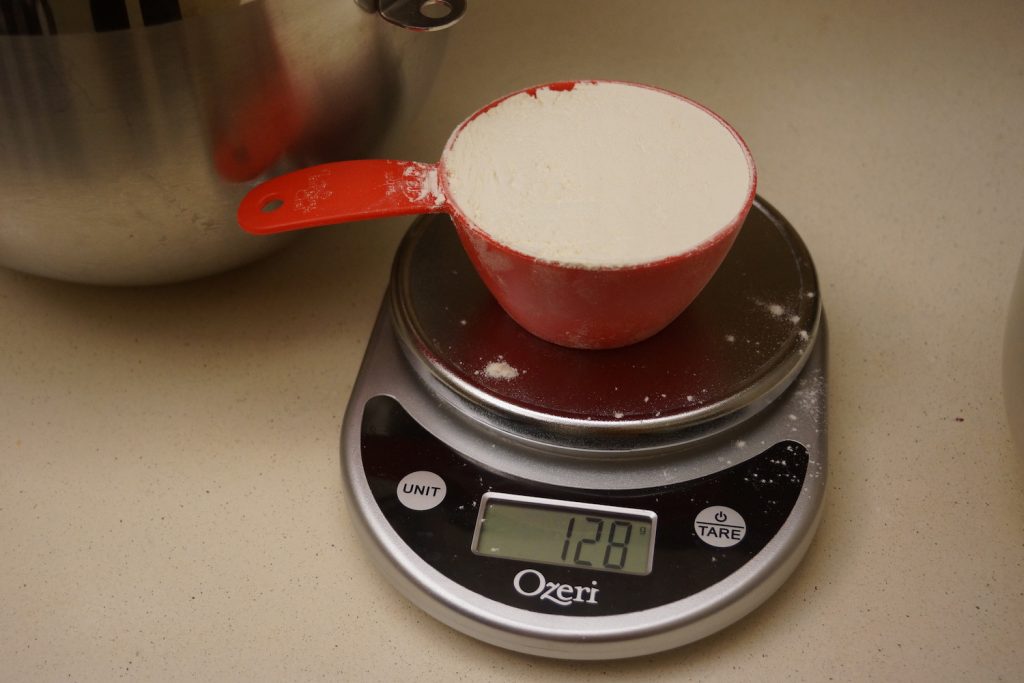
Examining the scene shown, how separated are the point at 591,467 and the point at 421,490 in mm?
97

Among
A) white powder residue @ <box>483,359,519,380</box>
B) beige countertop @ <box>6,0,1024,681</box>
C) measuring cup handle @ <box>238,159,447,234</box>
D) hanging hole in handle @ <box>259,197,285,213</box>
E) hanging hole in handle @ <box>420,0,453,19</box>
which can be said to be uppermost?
hanging hole in handle @ <box>420,0,453,19</box>

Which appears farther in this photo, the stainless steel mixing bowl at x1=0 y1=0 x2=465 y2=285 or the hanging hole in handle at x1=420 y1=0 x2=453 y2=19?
the hanging hole in handle at x1=420 y1=0 x2=453 y2=19

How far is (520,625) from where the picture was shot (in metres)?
0.52

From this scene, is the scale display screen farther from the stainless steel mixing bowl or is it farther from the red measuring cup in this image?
the stainless steel mixing bowl

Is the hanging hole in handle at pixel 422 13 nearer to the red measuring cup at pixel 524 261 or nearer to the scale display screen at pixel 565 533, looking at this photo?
the red measuring cup at pixel 524 261

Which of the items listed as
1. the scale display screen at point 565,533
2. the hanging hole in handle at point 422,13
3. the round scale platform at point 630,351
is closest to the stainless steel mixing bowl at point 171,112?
the hanging hole in handle at point 422,13

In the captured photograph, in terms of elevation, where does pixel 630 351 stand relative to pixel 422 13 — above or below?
below

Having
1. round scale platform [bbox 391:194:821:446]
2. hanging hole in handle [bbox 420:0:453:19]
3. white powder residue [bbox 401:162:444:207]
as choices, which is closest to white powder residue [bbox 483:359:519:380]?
round scale platform [bbox 391:194:821:446]

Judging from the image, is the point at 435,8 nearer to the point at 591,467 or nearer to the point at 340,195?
the point at 340,195

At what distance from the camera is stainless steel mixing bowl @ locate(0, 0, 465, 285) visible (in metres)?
0.51

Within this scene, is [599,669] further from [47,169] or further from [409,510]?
[47,169]

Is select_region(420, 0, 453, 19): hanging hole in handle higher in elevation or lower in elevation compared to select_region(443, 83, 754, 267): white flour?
higher

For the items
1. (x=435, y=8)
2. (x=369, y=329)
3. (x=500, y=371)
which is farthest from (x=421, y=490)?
(x=435, y=8)

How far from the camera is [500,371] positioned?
1.98 ft
